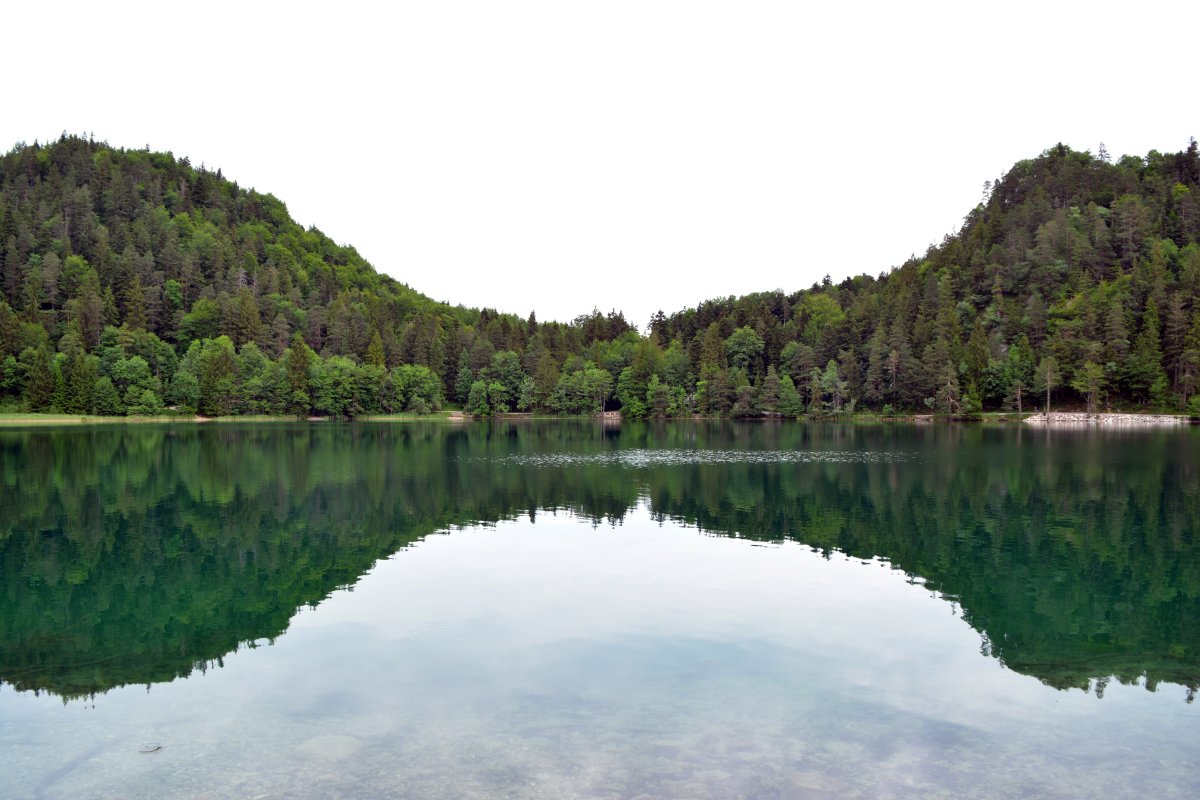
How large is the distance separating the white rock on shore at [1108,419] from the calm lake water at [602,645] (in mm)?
89265

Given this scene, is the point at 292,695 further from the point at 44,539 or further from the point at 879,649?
the point at 44,539

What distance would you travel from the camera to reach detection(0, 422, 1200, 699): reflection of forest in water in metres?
16.3

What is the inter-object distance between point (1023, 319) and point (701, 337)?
2499 inches

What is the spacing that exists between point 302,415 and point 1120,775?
476 ft

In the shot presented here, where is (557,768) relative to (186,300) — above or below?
below

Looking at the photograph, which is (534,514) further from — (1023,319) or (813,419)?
(1023,319)

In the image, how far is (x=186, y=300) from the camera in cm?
18162

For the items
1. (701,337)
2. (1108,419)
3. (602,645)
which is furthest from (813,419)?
(602,645)

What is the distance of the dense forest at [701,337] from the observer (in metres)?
126

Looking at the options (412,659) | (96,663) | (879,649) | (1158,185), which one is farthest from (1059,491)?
(1158,185)

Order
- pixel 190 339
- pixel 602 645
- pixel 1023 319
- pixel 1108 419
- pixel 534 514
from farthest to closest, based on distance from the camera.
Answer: pixel 190 339 → pixel 1023 319 → pixel 1108 419 → pixel 534 514 → pixel 602 645

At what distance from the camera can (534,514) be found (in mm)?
33500

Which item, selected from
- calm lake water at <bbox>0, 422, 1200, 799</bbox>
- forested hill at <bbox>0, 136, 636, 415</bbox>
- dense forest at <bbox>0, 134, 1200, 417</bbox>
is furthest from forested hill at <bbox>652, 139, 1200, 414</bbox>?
calm lake water at <bbox>0, 422, 1200, 799</bbox>

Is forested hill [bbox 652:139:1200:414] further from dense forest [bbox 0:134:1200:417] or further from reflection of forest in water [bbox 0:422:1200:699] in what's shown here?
reflection of forest in water [bbox 0:422:1200:699]
